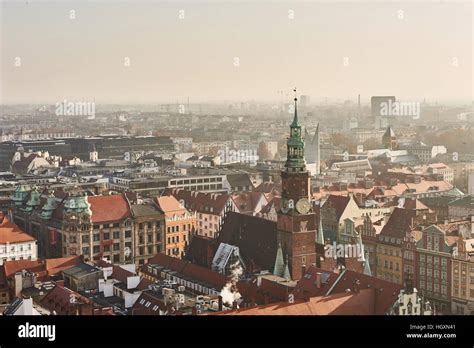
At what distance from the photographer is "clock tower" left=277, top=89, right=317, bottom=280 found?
11594 millimetres

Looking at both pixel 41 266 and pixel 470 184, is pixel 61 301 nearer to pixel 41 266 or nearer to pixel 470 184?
pixel 41 266

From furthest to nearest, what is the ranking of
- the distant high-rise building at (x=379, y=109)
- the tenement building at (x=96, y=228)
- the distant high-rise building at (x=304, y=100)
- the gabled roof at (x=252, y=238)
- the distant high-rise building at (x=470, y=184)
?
the distant high-rise building at (x=470, y=184)
the distant high-rise building at (x=379, y=109)
the tenement building at (x=96, y=228)
the distant high-rise building at (x=304, y=100)
the gabled roof at (x=252, y=238)

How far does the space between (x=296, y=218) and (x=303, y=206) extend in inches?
9.5

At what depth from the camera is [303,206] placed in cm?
1177

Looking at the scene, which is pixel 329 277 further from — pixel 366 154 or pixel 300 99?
pixel 366 154

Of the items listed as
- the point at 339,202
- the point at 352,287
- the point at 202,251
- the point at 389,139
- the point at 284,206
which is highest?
the point at 389,139

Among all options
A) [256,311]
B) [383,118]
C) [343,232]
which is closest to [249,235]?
[343,232]

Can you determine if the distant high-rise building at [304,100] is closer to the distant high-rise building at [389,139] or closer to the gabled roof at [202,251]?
the gabled roof at [202,251]

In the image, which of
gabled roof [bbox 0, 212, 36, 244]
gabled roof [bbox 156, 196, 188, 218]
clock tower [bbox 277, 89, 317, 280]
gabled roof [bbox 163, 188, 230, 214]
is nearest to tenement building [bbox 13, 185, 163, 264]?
gabled roof [bbox 156, 196, 188, 218]

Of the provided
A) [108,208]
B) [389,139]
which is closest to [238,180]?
[389,139]

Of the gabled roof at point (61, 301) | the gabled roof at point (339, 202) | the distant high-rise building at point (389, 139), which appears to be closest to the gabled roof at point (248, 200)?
the gabled roof at point (339, 202)

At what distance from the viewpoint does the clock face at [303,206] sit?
11.7 meters

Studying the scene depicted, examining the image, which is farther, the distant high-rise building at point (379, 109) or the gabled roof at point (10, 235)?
the distant high-rise building at point (379, 109)
